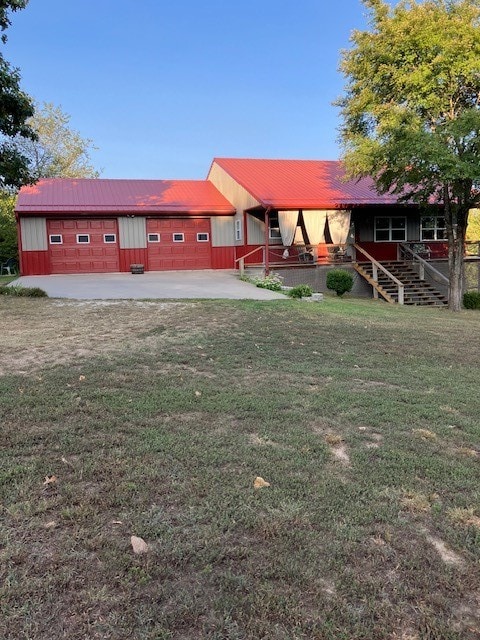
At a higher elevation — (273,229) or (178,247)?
(273,229)

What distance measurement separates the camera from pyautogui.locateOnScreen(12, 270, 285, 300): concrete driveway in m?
12.5

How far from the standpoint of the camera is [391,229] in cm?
2058

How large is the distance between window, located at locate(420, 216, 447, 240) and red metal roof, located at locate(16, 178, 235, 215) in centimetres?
844

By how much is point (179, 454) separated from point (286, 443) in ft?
2.65

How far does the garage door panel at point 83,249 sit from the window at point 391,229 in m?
11.2

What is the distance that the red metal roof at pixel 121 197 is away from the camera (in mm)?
19141

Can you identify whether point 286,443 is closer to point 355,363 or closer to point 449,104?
point 355,363

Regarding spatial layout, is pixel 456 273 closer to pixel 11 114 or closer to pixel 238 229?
pixel 238 229

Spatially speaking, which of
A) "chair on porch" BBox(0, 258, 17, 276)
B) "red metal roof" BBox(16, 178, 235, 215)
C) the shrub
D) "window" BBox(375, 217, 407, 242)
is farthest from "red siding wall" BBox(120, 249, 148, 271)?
"chair on porch" BBox(0, 258, 17, 276)

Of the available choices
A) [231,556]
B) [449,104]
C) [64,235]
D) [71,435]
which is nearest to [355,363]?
[71,435]

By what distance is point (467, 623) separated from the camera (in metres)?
1.92

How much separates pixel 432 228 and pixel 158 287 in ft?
43.5

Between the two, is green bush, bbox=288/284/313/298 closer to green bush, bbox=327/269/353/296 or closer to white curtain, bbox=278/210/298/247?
green bush, bbox=327/269/353/296

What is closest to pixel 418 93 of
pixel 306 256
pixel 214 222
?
pixel 306 256
